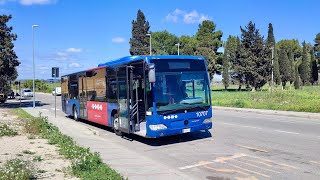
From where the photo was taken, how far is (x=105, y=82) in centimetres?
1591

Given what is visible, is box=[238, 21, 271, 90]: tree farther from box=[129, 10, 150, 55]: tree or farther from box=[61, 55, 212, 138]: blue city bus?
box=[61, 55, 212, 138]: blue city bus

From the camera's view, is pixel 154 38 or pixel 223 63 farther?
pixel 154 38

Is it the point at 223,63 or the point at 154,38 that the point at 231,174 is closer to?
the point at 223,63

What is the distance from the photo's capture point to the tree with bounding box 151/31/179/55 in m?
99.6

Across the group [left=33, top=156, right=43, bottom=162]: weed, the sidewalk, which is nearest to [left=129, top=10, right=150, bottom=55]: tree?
the sidewalk

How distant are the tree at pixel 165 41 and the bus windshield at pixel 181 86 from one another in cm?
8583

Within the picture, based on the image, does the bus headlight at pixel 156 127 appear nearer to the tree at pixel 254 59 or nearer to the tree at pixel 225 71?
the tree at pixel 254 59

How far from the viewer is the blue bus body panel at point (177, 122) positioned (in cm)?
1185

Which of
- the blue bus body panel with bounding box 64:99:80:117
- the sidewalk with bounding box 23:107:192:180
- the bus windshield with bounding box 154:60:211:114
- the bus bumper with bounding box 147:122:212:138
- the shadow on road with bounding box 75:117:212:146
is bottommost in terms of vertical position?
the sidewalk with bounding box 23:107:192:180

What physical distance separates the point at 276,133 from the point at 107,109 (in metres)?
6.81

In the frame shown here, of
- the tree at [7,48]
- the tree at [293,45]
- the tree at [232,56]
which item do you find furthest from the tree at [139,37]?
the tree at [293,45]

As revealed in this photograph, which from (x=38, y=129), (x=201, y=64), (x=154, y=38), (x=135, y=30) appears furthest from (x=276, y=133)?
(x=154, y=38)

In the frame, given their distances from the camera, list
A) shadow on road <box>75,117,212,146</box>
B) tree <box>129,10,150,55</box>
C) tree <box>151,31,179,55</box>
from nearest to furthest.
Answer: shadow on road <box>75,117,212,146</box> < tree <box>129,10,150,55</box> < tree <box>151,31,179,55</box>

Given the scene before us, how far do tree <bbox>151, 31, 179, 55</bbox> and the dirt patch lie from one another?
283ft
